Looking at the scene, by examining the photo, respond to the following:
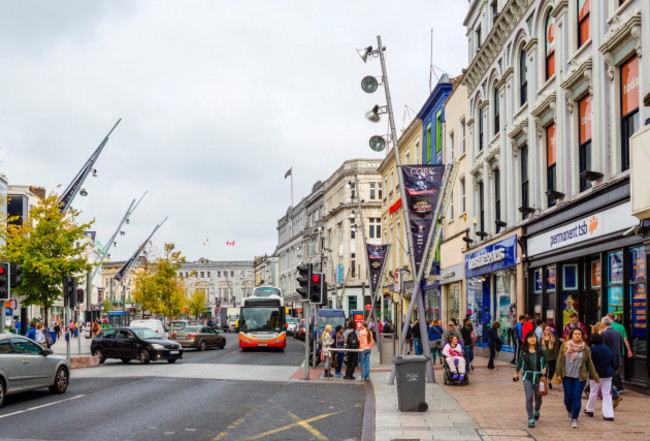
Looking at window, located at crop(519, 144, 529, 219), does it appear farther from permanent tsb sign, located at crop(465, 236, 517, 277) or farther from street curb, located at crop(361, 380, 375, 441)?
street curb, located at crop(361, 380, 375, 441)

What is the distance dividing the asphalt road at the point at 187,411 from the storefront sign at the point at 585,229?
6.85 meters

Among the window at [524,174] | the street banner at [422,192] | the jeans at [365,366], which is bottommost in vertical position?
the jeans at [365,366]

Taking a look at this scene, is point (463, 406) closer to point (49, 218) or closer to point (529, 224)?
point (529, 224)

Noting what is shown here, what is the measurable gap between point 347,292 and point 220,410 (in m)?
68.4

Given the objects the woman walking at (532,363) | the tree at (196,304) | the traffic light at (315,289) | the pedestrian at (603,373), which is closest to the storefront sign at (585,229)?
the pedestrian at (603,373)

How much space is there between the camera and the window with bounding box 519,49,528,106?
1022 inches

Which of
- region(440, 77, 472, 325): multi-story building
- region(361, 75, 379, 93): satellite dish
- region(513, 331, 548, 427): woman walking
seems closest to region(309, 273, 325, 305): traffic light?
region(361, 75, 379, 93): satellite dish

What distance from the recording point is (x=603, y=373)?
12.4 m

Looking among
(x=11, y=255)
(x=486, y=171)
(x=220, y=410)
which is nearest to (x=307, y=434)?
(x=220, y=410)

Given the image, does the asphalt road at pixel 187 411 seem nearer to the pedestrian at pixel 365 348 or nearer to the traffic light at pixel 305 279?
the pedestrian at pixel 365 348

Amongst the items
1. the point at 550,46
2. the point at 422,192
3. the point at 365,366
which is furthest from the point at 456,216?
the point at 422,192

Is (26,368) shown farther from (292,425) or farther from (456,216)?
(456,216)

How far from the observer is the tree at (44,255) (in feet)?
103

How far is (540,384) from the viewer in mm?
11852
